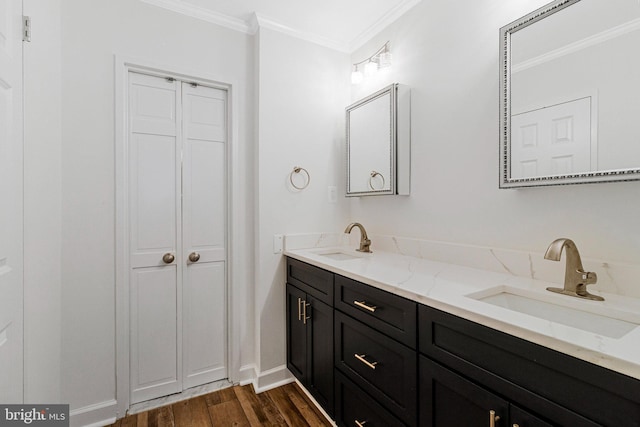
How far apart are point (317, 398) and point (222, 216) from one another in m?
1.30

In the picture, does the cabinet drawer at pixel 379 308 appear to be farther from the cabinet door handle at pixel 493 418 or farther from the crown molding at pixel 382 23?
the crown molding at pixel 382 23

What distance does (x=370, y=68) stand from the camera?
208cm

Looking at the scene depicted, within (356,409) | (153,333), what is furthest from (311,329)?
(153,333)

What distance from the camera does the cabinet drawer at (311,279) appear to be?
1.60 m

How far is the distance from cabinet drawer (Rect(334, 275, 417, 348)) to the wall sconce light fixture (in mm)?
1465

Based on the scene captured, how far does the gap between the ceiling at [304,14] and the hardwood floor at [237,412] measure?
2.50 m

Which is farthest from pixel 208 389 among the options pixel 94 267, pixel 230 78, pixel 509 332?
pixel 230 78

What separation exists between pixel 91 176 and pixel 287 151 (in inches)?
46.4

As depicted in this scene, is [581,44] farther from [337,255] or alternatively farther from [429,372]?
[337,255]

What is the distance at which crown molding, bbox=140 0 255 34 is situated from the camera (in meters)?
1.86

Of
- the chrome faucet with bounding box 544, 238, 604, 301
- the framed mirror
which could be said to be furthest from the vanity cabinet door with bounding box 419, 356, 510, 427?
the framed mirror

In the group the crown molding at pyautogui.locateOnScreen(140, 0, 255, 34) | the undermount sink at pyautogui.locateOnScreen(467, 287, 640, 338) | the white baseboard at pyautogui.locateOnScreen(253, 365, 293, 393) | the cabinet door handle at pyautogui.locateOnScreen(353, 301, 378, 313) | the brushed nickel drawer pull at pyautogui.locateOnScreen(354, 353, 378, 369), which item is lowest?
the white baseboard at pyautogui.locateOnScreen(253, 365, 293, 393)

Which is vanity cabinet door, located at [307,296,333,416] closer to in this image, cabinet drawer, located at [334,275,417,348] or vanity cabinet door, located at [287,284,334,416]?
vanity cabinet door, located at [287,284,334,416]

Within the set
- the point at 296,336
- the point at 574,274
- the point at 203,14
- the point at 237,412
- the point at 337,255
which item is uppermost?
the point at 203,14
